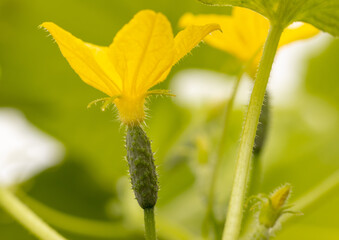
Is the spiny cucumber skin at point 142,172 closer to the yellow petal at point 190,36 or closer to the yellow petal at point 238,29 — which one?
the yellow petal at point 190,36

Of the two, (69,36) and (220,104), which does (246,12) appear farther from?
(220,104)

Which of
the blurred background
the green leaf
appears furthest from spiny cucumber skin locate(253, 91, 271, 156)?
the blurred background

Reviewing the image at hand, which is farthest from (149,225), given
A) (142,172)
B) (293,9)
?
(293,9)

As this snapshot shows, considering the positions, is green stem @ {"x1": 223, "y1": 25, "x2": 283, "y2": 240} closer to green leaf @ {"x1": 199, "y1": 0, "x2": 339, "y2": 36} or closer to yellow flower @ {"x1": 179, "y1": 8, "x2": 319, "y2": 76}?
green leaf @ {"x1": 199, "y1": 0, "x2": 339, "y2": 36}

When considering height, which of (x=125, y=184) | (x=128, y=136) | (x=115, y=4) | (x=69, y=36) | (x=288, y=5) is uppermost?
(x=115, y=4)

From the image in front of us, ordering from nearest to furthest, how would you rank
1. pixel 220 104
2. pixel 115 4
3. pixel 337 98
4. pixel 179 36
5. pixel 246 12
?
pixel 179 36
pixel 246 12
pixel 220 104
pixel 115 4
pixel 337 98

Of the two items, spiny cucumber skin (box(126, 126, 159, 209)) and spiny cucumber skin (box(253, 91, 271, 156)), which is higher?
spiny cucumber skin (box(253, 91, 271, 156))

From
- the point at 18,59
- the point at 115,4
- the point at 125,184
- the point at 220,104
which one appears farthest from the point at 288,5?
the point at 18,59

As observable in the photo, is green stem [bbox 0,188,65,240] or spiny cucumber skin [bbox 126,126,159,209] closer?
spiny cucumber skin [bbox 126,126,159,209]
